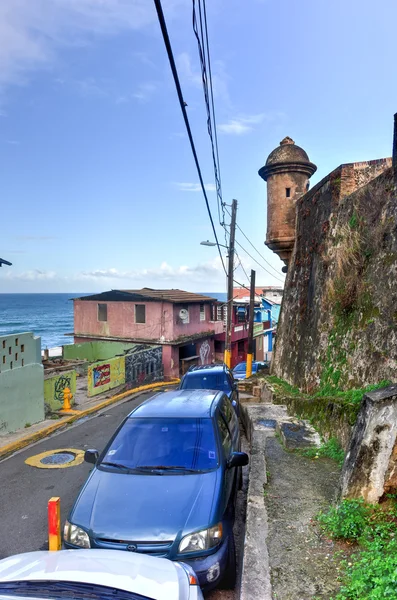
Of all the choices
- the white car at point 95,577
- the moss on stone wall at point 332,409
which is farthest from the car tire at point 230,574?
the moss on stone wall at point 332,409

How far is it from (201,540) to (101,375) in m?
15.0

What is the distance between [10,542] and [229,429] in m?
3.33

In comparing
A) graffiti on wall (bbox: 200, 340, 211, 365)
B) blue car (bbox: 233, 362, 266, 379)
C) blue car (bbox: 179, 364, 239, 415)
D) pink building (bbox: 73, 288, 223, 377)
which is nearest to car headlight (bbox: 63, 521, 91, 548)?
blue car (bbox: 179, 364, 239, 415)

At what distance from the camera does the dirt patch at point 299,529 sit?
3.53 metres

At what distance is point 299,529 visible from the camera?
4.46 metres

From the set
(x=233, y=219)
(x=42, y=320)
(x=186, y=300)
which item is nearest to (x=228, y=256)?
(x=233, y=219)

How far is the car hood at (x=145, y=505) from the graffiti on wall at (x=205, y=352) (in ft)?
89.5

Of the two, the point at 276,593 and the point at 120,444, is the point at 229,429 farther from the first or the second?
the point at 276,593

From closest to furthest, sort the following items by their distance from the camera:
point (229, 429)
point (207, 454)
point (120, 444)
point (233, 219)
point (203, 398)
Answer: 1. point (207, 454)
2. point (120, 444)
3. point (229, 429)
4. point (203, 398)
5. point (233, 219)

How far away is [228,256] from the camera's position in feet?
68.4

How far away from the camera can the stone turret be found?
15773 millimetres

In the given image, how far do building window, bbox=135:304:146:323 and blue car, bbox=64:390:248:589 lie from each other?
22389 millimetres

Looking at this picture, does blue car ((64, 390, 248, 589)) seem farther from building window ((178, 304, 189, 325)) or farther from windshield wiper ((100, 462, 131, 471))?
building window ((178, 304, 189, 325))

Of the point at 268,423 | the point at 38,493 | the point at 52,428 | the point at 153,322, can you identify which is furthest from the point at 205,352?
the point at 38,493
